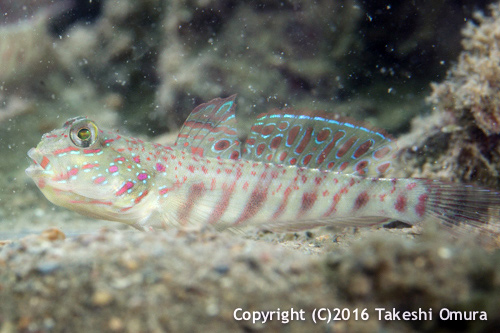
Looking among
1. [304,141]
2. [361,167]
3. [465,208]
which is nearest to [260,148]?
[304,141]

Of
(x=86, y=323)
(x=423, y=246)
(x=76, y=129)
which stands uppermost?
(x=76, y=129)

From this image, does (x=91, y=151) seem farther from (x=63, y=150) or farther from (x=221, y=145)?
(x=221, y=145)

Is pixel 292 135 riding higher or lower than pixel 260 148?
higher

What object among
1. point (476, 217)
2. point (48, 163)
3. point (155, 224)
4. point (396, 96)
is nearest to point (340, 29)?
point (396, 96)

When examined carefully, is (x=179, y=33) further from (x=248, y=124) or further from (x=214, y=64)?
(x=248, y=124)

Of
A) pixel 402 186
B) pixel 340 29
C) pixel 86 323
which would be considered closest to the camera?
pixel 86 323

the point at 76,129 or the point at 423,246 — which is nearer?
the point at 423,246

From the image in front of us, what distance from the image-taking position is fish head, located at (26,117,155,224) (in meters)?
2.60

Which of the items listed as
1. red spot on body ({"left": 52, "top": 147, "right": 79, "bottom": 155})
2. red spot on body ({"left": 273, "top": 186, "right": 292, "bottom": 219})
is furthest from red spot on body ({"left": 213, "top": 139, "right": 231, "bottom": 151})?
red spot on body ({"left": 52, "top": 147, "right": 79, "bottom": 155})

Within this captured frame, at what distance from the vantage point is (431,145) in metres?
3.91

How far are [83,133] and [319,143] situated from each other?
1970 millimetres

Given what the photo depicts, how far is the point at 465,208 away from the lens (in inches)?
104

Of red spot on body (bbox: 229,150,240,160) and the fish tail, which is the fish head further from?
the fish tail

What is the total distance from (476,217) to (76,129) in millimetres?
3130
